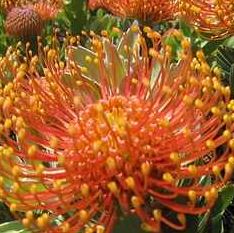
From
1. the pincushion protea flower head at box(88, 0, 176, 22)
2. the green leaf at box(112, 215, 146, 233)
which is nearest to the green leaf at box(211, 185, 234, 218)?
the green leaf at box(112, 215, 146, 233)

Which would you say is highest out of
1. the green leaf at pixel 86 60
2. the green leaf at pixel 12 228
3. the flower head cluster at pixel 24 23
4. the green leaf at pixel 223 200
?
the green leaf at pixel 86 60

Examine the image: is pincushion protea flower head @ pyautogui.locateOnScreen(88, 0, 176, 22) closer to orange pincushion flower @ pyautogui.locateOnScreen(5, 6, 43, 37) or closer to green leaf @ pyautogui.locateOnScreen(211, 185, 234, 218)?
orange pincushion flower @ pyautogui.locateOnScreen(5, 6, 43, 37)

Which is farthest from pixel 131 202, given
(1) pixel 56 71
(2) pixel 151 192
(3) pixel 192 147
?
(1) pixel 56 71

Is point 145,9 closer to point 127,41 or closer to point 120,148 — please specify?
point 127,41

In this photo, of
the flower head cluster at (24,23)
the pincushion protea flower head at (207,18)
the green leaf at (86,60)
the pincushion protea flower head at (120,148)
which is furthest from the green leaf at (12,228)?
the flower head cluster at (24,23)

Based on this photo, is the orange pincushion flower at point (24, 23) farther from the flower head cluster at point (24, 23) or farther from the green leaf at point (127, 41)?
the green leaf at point (127, 41)

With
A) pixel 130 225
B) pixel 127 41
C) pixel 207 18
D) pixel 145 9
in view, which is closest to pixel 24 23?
pixel 145 9

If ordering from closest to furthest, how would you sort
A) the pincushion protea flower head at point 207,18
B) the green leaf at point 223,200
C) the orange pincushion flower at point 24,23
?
the green leaf at point 223,200, the pincushion protea flower head at point 207,18, the orange pincushion flower at point 24,23
